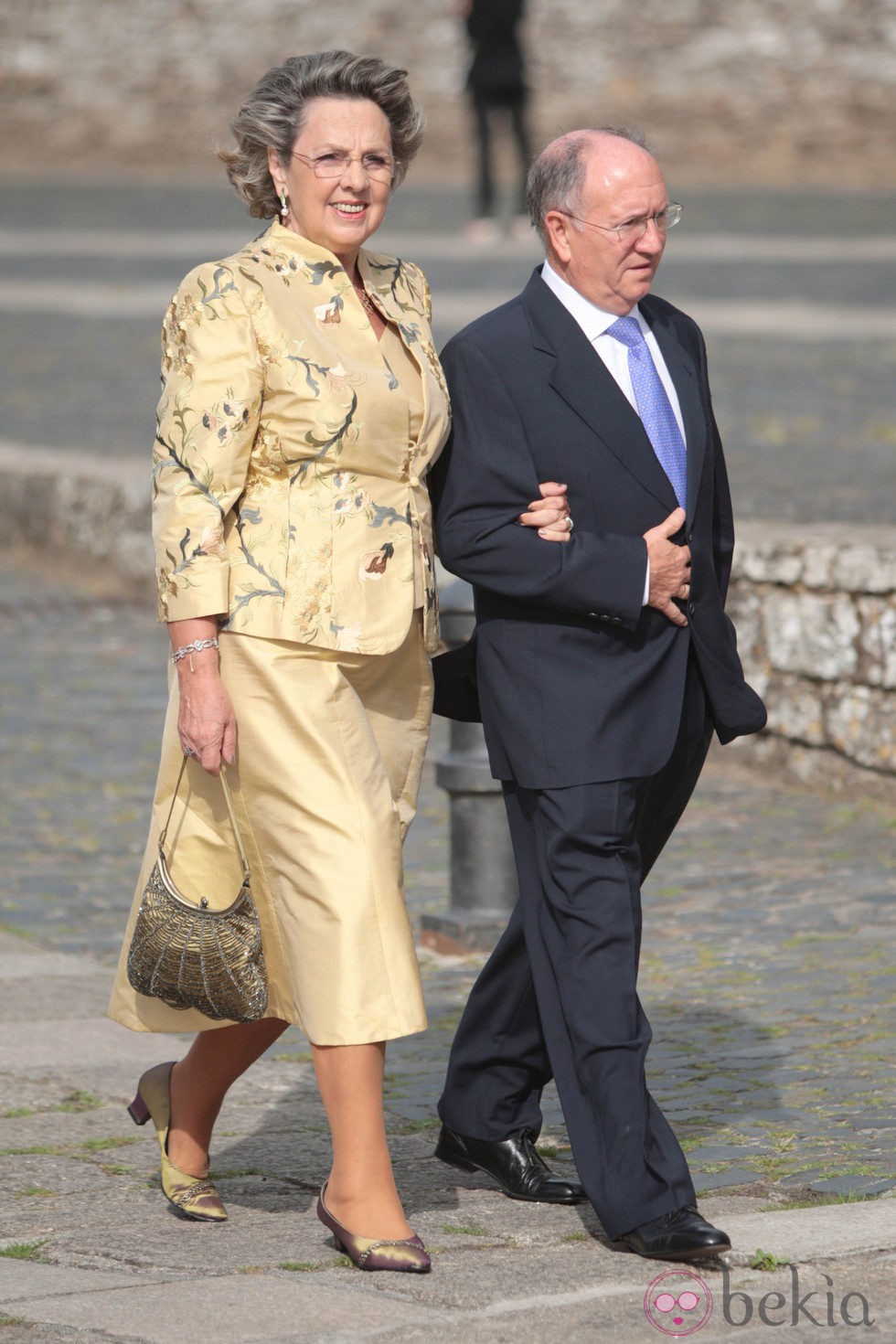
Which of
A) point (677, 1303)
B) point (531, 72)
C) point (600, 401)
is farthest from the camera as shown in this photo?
point (531, 72)

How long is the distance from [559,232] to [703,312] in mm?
12752

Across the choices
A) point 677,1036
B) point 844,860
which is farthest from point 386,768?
point 844,860

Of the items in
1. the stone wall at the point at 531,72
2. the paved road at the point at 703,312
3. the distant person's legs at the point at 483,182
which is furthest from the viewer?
the stone wall at the point at 531,72

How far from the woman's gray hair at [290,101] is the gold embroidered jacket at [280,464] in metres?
0.18

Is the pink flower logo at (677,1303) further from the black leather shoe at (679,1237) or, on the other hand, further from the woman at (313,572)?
the woman at (313,572)

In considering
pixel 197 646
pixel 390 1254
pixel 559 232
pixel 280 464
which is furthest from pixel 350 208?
pixel 390 1254

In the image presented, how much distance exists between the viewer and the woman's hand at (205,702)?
145 inches

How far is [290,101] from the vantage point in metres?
3.80

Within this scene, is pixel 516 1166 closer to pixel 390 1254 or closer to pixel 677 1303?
pixel 390 1254

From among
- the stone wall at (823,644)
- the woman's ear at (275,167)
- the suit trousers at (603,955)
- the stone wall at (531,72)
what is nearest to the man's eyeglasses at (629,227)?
the woman's ear at (275,167)

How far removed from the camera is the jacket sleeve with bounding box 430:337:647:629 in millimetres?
3729

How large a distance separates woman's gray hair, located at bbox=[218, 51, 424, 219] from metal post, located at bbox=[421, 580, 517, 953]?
209 cm

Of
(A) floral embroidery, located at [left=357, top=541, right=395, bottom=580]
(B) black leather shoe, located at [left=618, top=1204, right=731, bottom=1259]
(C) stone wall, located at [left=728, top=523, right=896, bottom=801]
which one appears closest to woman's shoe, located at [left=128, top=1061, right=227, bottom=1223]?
(B) black leather shoe, located at [left=618, top=1204, right=731, bottom=1259]

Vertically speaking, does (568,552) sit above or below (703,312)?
below
